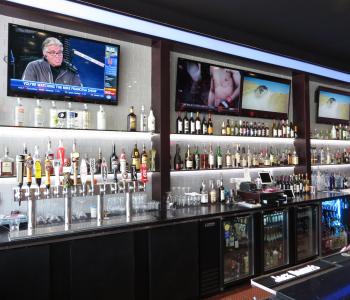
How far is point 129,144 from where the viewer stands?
3.75m

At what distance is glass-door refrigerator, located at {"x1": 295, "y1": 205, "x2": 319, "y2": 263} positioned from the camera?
445 cm

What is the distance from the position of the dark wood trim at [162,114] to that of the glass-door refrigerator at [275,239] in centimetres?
146

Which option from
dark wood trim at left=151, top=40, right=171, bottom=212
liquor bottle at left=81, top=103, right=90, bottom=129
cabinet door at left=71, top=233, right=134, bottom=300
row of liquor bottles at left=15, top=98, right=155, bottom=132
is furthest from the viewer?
dark wood trim at left=151, top=40, right=171, bottom=212

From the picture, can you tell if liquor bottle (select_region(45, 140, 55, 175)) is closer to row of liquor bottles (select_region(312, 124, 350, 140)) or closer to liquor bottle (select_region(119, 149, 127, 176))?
liquor bottle (select_region(119, 149, 127, 176))

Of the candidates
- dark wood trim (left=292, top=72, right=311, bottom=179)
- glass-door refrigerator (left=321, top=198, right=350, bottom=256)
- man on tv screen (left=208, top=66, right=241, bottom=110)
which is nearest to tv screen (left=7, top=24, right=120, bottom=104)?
man on tv screen (left=208, top=66, right=241, bottom=110)

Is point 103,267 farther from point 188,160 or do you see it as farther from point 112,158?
point 188,160

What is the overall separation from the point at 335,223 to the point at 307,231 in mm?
946

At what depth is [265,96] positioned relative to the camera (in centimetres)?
507

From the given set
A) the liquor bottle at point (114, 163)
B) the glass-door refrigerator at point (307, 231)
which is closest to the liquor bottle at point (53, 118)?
the liquor bottle at point (114, 163)

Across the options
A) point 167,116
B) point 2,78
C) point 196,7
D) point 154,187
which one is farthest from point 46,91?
point 196,7

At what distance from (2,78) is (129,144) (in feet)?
4.99

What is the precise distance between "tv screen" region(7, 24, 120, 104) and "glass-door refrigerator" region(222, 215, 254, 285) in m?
2.12

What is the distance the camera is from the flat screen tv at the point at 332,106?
5.91m

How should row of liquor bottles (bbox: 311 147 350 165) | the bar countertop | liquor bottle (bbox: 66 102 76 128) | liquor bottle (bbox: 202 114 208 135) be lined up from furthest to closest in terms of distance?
row of liquor bottles (bbox: 311 147 350 165), liquor bottle (bbox: 202 114 208 135), liquor bottle (bbox: 66 102 76 128), the bar countertop
